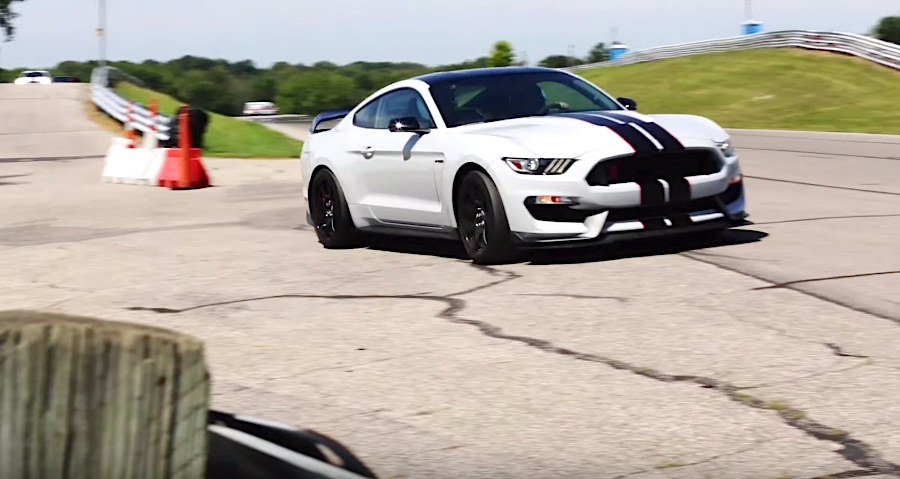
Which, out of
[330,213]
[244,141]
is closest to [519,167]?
[330,213]

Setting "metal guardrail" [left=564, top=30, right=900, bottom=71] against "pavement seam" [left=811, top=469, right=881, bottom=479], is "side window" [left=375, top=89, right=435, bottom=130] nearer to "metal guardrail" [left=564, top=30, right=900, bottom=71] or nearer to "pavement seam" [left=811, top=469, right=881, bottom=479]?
"pavement seam" [left=811, top=469, right=881, bottom=479]

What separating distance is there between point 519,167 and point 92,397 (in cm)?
672

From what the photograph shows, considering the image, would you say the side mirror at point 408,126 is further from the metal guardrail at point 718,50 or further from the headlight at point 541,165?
the metal guardrail at point 718,50

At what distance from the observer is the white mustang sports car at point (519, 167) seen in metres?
8.71

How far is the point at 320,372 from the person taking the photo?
20.1 ft

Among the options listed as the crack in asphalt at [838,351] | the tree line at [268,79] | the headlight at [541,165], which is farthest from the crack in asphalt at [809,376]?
the tree line at [268,79]

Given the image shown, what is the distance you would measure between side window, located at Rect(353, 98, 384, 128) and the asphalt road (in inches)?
40.6

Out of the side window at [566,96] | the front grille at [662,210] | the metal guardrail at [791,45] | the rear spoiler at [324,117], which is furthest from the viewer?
the metal guardrail at [791,45]

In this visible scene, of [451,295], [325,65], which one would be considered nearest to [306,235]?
[451,295]

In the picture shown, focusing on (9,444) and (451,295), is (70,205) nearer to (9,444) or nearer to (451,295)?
(451,295)

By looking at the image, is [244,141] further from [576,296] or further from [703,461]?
[703,461]

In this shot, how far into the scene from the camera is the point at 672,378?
5719mm

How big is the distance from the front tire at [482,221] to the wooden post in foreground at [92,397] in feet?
21.9

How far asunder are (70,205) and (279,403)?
11964mm
